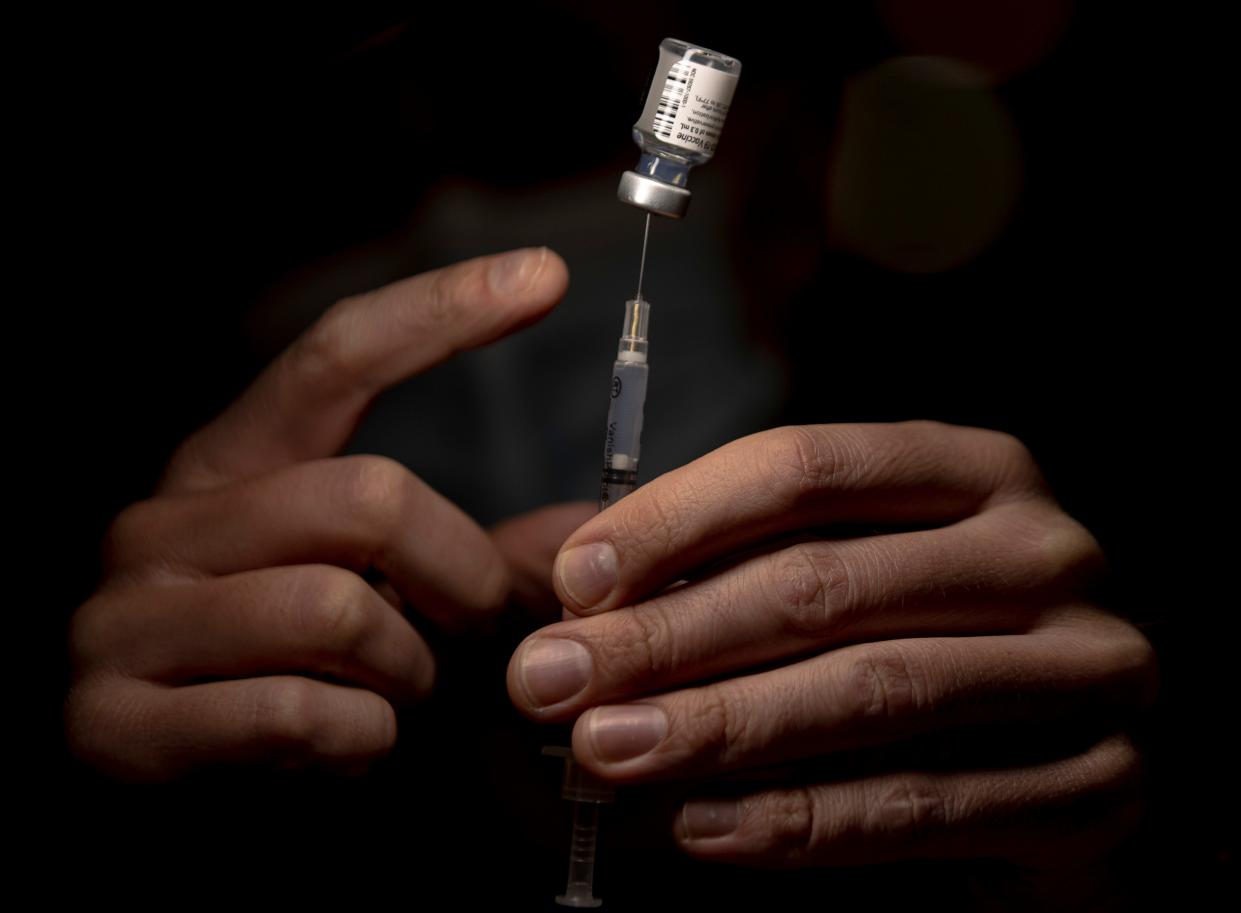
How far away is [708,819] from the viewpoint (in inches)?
39.3

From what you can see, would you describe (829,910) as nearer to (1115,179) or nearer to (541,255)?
(541,255)

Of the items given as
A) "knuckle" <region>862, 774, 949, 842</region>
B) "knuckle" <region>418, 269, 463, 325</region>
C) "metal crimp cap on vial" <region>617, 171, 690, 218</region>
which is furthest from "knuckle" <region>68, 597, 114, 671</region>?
"knuckle" <region>862, 774, 949, 842</region>

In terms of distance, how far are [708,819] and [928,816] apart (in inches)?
10.2

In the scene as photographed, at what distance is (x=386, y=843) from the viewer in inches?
58.7

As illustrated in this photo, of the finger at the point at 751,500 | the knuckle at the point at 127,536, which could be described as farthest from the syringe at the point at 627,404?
the knuckle at the point at 127,536

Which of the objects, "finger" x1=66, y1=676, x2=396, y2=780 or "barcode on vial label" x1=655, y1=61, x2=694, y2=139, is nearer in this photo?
"barcode on vial label" x1=655, y1=61, x2=694, y2=139

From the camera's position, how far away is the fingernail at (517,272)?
1091mm

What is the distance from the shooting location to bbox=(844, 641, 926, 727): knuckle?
100cm

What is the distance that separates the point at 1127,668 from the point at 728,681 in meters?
0.53

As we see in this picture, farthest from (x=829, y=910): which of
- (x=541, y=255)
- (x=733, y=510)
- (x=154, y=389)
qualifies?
(x=154, y=389)

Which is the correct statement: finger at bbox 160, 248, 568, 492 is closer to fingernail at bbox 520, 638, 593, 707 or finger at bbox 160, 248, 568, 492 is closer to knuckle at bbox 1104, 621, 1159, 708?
fingernail at bbox 520, 638, 593, 707

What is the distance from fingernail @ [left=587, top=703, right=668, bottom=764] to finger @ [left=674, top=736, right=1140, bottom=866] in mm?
109

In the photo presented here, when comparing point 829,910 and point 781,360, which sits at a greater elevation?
point 781,360

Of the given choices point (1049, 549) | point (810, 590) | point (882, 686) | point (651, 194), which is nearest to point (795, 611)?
point (810, 590)
